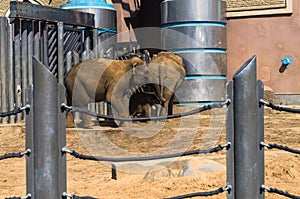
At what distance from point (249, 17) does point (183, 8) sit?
6.70ft

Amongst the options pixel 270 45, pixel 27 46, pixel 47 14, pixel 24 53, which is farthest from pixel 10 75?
pixel 270 45

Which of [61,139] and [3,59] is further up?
[3,59]

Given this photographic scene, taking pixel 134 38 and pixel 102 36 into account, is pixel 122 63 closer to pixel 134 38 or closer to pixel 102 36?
pixel 102 36

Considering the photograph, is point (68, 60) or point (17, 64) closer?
point (17, 64)

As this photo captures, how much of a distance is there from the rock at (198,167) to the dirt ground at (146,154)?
0.06 metres

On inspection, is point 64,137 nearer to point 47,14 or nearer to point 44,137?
point 44,137

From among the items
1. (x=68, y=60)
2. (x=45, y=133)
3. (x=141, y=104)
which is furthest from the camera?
(x=68, y=60)

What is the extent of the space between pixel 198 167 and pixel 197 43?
7301mm

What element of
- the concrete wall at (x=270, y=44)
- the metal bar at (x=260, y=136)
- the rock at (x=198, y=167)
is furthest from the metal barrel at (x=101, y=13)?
the metal bar at (x=260, y=136)

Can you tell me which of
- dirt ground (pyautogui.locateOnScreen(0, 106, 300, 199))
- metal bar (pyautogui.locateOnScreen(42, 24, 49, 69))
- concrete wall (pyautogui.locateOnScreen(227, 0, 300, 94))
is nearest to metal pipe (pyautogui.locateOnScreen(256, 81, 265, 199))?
dirt ground (pyautogui.locateOnScreen(0, 106, 300, 199))

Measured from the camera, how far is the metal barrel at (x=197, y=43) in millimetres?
13062

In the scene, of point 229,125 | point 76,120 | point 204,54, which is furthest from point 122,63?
point 229,125

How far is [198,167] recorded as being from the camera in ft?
19.9

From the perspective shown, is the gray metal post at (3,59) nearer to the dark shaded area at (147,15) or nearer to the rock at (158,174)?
the rock at (158,174)
